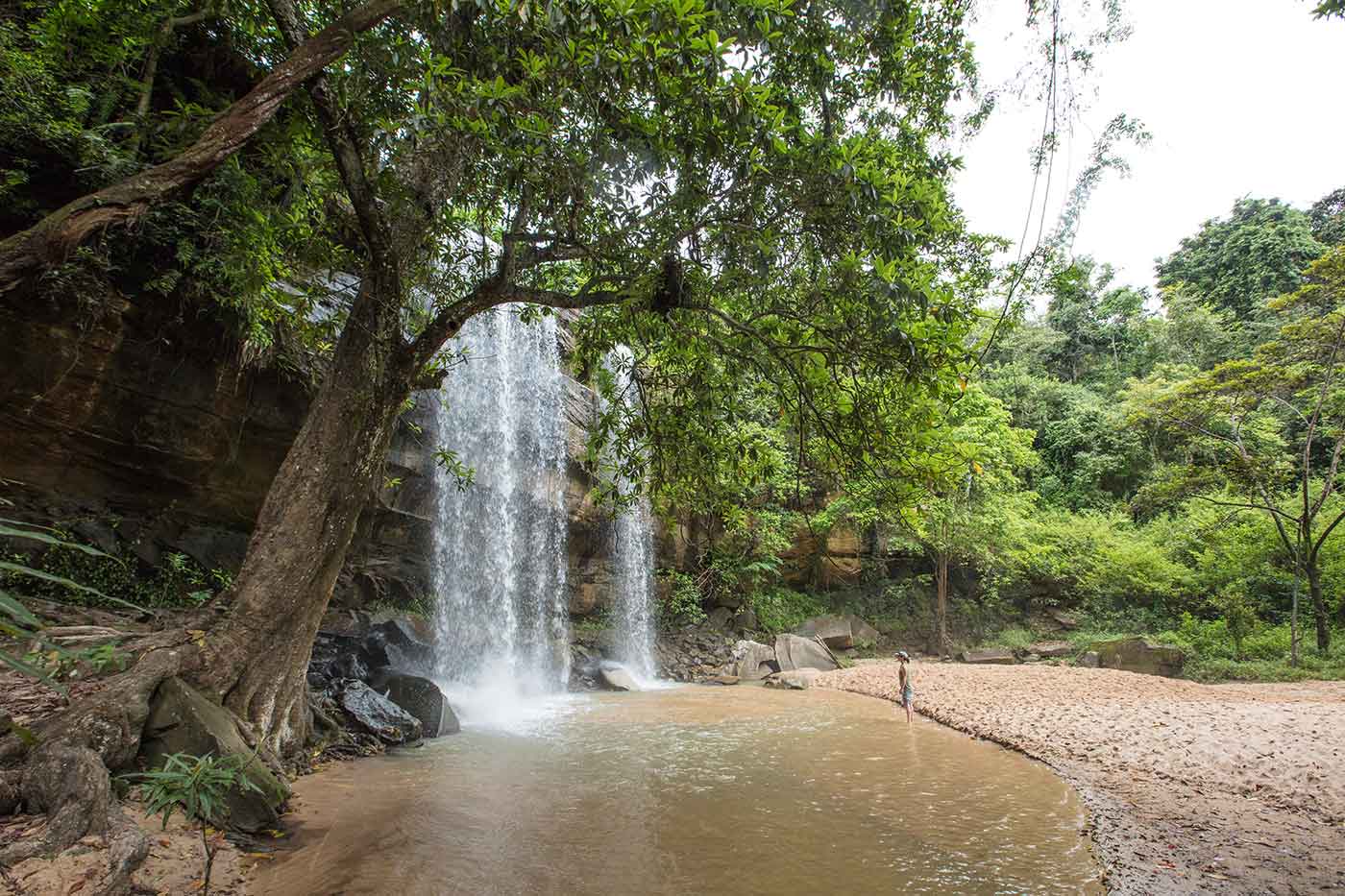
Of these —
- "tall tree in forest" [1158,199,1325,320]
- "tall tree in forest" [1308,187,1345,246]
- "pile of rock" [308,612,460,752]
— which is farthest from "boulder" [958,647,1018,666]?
"tall tree in forest" [1308,187,1345,246]

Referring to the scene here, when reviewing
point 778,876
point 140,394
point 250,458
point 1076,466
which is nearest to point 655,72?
point 778,876

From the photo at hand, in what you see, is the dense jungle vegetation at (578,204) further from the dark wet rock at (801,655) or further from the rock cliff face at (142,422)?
the dark wet rock at (801,655)

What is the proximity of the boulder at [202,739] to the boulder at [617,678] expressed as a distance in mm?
10490

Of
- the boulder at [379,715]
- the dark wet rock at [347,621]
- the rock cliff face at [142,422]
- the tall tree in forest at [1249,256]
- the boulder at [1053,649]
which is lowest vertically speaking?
the boulder at [1053,649]

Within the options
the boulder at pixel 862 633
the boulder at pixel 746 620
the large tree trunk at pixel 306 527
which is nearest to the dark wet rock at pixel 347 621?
the large tree trunk at pixel 306 527

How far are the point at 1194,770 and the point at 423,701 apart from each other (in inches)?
364

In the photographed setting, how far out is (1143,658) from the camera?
1634cm

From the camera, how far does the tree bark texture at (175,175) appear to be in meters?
3.15

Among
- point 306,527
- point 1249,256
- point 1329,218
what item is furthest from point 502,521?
point 1329,218

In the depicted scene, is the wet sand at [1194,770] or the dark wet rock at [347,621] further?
the dark wet rock at [347,621]

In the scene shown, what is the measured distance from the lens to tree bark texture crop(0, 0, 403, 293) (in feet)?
10.3

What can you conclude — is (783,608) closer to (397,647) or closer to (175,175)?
(397,647)

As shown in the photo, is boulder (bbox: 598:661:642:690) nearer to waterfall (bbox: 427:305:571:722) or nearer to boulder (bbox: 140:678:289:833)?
waterfall (bbox: 427:305:571:722)

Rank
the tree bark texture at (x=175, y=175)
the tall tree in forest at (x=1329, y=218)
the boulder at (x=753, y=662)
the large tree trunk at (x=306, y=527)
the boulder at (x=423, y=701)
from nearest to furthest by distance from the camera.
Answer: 1. the tree bark texture at (x=175, y=175)
2. the large tree trunk at (x=306, y=527)
3. the boulder at (x=423, y=701)
4. the boulder at (x=753, y=662)
5. the tall tree in forest at (x=1329, y=218)
